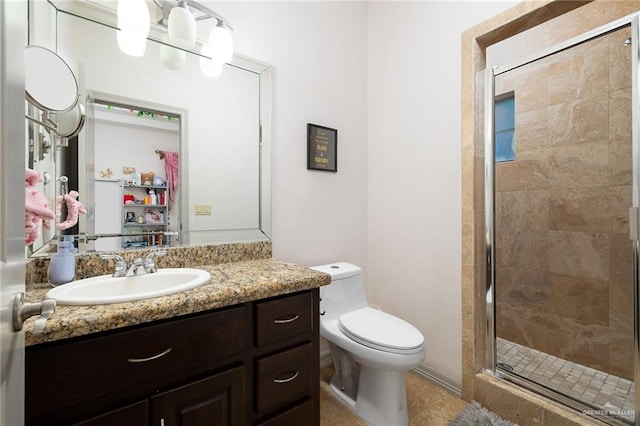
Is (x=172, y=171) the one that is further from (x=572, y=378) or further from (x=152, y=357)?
(x=572, y=378)

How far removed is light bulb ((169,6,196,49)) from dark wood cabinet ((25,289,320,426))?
3.90 ft

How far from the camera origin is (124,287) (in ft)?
3.69

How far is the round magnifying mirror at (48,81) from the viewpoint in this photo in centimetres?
96

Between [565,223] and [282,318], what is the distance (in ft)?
6.33

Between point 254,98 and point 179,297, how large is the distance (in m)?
1.20

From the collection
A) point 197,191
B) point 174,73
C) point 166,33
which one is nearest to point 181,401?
point 197,191

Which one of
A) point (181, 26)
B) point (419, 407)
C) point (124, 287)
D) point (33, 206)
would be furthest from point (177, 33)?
point (419, 407)

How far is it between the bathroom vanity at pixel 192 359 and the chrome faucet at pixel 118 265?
32cm

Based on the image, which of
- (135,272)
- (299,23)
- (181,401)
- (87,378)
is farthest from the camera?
(299,23)

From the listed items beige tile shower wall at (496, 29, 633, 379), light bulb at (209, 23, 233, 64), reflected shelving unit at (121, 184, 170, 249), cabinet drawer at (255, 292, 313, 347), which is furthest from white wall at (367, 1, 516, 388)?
reflected shelving unit at (121, 184, 170, 249)

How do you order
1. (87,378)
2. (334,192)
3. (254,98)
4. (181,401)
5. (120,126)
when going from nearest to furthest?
(87,378), (181,401), (120,126), (254,98), (334,192)

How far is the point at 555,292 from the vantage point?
77.1 inches

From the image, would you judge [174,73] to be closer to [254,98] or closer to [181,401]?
[254,98]

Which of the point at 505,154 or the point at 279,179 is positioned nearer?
the point at 279,179
